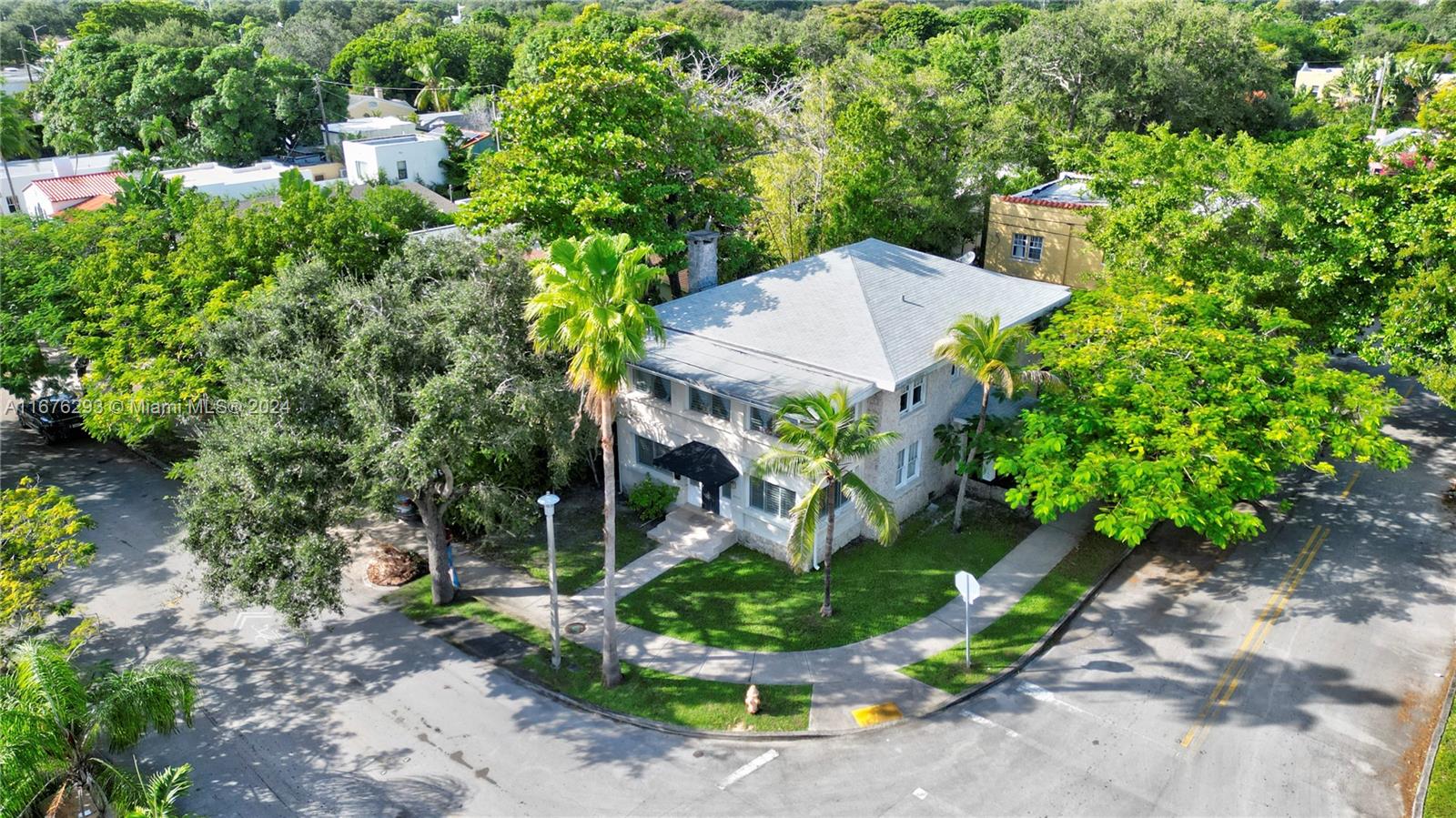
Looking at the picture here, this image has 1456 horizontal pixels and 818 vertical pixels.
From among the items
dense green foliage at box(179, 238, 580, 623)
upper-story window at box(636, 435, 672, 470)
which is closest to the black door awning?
upper-story window at box(636, 435, 672, 470)

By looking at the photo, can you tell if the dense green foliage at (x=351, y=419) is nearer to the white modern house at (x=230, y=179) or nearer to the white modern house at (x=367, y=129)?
the white modern house at (x=230, y=179)

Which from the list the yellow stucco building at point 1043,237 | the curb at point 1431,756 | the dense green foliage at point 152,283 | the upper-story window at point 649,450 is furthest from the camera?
the yellow stucco building at point 1043,237

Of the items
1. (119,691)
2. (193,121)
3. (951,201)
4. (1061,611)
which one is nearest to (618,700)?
(119,691)

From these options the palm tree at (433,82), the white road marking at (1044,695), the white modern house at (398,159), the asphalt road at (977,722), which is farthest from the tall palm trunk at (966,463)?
the palm tree at (433,82)

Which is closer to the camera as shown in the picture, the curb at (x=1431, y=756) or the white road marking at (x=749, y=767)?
the curb at (x=1431, y=756)

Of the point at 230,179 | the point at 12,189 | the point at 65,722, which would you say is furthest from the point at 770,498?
the point at 12,189

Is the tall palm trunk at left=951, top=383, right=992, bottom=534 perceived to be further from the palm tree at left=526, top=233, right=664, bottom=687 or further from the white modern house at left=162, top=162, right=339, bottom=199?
the white modern house at left=162, top=162, right=339, bottom=199
